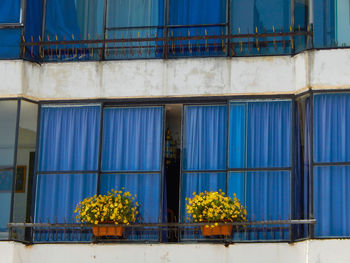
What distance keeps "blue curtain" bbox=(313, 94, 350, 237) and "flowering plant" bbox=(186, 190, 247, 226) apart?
1.55m

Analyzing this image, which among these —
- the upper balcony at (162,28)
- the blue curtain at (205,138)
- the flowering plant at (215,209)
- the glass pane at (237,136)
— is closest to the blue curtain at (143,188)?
the blue curtain at (205,138)

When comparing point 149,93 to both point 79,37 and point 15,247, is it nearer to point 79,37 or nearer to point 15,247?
point 79,37

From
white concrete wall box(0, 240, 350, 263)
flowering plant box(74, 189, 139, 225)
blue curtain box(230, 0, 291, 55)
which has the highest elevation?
blue curtain box(230, 0, 291, 55)

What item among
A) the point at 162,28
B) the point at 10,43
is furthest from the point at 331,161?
the point at 10,43

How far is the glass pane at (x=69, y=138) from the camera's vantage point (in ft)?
74.3

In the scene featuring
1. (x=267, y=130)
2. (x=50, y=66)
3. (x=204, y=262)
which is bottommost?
(x=204, y=262)

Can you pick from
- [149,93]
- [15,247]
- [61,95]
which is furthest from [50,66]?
[15,247]

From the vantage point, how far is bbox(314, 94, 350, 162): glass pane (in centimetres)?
2128

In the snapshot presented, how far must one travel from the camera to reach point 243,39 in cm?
2277

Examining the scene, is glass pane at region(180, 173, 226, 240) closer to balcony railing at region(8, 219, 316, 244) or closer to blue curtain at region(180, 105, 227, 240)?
blue curtain at region(180, 105, 227, 240)

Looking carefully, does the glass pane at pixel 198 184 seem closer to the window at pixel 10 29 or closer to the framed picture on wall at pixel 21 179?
the framed picture on wall at pixel 21 179

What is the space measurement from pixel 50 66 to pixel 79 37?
3.08 feet

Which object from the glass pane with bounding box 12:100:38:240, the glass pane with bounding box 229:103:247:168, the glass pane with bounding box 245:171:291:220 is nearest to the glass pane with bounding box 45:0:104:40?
the glass pane with bounding box 12:100:38:240

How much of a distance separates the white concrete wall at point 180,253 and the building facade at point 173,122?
28mm
